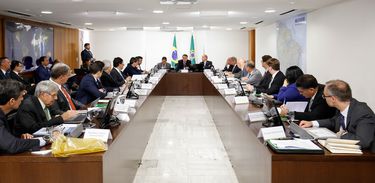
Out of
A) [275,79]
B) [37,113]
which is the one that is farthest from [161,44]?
[37,113]

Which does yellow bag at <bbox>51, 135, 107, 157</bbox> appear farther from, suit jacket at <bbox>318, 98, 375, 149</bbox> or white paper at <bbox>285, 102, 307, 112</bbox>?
white paper at <bbox>285, 102, 307, 112</bbox>

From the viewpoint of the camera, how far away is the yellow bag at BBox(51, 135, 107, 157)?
8.13ft

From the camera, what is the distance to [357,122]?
8.59 feet

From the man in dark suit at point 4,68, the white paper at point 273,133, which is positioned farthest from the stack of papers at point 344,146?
the man in dark suit at point 4,68

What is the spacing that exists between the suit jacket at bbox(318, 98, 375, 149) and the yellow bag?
1563mm

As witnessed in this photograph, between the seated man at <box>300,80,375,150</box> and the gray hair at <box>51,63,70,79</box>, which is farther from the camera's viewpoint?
the gray hair at <box>51,63,70,79</box>

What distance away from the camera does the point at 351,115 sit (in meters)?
2.70

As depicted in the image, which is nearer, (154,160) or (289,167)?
(289,167)

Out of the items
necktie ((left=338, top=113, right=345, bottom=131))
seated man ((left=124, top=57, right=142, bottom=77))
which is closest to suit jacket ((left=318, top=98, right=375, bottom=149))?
necktie ((left=338, top=113, right=345, bottom=131))

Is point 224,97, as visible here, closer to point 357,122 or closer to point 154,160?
point 154,160

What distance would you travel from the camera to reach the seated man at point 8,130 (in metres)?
2.46

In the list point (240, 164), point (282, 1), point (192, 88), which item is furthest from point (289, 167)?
point (192, 88)

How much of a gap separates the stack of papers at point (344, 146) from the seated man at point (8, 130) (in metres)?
1.83

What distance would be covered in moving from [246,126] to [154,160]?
1.66m
